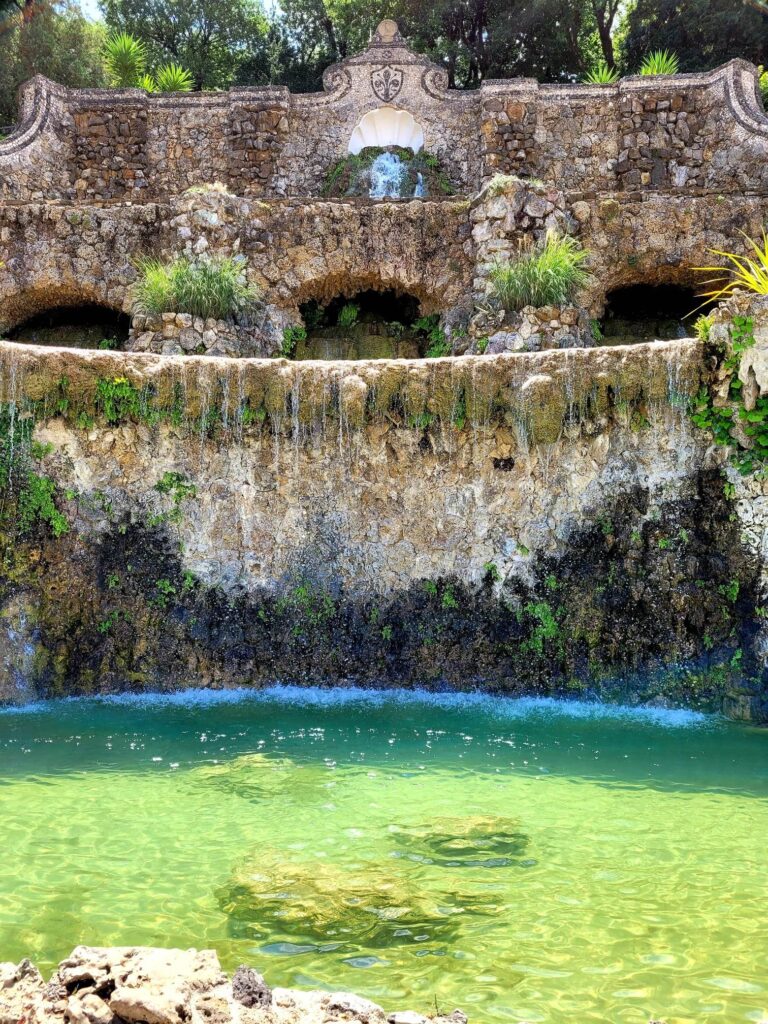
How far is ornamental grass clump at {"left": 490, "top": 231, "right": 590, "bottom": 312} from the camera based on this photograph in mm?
12219

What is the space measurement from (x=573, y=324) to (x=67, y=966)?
10370 millimetres

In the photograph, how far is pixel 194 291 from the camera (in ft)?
40.6

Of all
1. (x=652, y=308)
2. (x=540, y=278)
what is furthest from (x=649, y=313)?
(x=540, y=278)

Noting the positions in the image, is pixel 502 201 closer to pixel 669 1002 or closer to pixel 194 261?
pixel 194 261

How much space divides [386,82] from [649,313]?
7.00m

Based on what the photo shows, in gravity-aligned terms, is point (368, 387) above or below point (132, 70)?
below

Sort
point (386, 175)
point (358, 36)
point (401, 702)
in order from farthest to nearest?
1. point (358, 36)
2. point (386, 175)
3. point (401, 702)

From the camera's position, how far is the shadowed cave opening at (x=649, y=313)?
13734 mm

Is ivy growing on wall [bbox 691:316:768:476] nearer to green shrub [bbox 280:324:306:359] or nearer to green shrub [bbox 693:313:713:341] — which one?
green shrub [bbox 693:313:713:341]

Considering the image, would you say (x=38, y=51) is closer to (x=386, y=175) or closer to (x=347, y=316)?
(x=386, y=175)

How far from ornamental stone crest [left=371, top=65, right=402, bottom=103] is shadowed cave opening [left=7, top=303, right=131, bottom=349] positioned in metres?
6.65

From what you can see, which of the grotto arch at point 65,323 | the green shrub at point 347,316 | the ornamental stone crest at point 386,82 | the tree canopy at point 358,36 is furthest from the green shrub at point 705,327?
the tree canopy at point 358,36

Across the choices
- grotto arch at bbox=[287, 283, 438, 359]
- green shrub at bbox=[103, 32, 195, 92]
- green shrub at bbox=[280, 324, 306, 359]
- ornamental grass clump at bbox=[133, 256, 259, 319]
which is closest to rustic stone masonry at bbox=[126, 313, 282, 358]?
ornamental grass clump at bbox=[133, 256, 259, 319]

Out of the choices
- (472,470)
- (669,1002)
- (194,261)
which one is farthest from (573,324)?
A: (669,1002)
